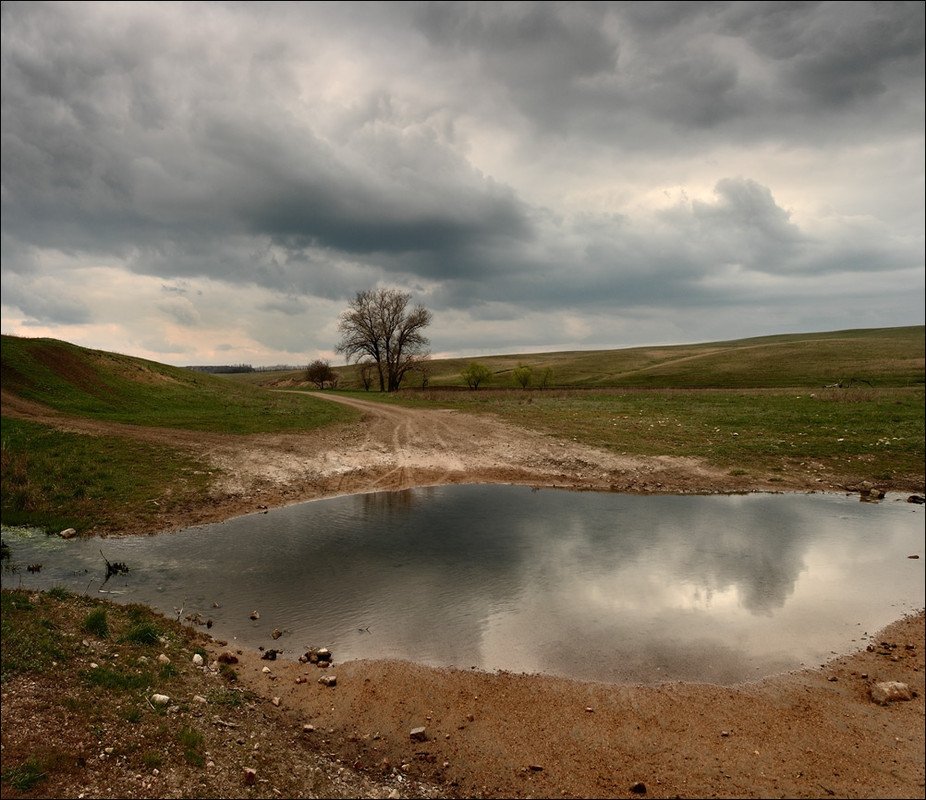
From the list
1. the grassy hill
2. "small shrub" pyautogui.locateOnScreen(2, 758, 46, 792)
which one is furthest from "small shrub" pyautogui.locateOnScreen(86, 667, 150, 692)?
the grassy hill

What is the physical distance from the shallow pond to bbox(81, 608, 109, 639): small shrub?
5.54 feet

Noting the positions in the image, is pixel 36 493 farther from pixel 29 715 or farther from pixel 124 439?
pixel 29 715

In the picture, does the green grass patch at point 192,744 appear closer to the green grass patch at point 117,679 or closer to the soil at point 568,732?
the soil at point 568,732

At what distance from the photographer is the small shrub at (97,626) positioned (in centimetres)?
848

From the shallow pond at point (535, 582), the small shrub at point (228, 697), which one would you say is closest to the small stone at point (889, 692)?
the shallow pond at point (535, 582)

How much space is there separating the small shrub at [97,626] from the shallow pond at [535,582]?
5.54 ft

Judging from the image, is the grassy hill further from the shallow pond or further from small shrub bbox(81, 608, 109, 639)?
small shrub bbox(81, 608, 109, 639)

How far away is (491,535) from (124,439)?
17322 mm

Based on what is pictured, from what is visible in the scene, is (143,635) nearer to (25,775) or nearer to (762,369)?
(25,775)

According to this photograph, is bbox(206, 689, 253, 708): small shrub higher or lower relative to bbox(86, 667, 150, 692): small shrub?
lower

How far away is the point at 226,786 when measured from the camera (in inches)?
220

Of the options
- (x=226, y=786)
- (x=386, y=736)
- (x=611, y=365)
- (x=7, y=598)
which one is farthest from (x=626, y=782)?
(x=611, y=365)

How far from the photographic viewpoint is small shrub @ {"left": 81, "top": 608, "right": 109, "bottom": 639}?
27.8 feet

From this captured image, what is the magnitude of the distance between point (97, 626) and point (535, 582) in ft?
28.6
